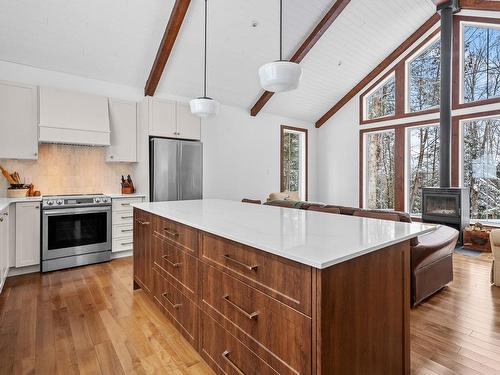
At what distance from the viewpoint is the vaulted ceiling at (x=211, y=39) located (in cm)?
356

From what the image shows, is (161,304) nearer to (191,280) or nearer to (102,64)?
(191,280)

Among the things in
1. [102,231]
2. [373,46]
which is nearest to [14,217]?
[102,231]

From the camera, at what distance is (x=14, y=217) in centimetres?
335

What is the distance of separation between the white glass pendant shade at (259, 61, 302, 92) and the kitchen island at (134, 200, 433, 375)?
938mm

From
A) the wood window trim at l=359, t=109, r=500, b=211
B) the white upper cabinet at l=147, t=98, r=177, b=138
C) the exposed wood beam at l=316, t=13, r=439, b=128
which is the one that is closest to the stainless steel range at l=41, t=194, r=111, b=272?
the white upper cabinet at l=147, t=98, r=177, b=138

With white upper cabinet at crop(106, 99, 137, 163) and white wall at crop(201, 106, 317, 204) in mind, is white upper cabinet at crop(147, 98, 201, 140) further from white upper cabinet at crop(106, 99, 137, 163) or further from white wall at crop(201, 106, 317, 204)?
white wall at crop(201, 106, 317, 204)

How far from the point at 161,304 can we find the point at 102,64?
3687 mm

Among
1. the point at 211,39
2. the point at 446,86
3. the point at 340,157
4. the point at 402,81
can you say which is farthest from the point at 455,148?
the point at 211,39

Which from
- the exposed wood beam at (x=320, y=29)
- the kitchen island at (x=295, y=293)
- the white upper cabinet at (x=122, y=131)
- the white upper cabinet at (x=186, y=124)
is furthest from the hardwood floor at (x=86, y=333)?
the exposed wood beam at (x=320, y=29)

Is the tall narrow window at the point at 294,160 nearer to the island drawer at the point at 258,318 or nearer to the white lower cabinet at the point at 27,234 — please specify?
the white lower cabinet at the point at 27,234

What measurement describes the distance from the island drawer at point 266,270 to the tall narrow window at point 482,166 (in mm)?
5676

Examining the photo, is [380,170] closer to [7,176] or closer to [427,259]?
[427,259]

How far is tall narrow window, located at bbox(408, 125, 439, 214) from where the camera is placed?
19.2ft

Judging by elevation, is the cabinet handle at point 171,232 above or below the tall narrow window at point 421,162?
below
